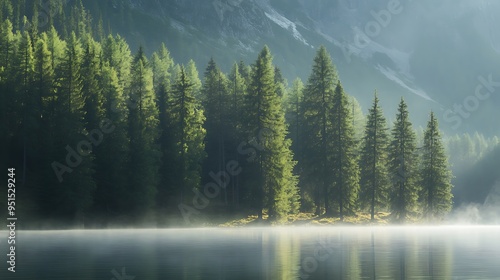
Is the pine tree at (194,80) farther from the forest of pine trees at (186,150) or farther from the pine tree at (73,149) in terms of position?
the pine tree at (73,149)

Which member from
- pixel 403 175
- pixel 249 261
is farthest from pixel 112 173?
pixel 249 261

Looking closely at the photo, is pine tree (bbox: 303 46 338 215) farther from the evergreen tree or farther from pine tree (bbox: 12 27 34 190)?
pine tree (bbox: 12 27 34 190)

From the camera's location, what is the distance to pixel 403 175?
88500mm

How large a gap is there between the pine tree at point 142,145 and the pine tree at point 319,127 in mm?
18733

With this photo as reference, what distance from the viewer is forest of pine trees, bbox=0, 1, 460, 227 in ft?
239

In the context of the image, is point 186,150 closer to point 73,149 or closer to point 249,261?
point 73,149

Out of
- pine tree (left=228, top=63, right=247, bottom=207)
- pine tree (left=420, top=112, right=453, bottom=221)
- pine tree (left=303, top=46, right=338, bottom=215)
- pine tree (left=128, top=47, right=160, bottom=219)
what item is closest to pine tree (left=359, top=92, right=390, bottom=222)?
pine tree (left=420, top=112, right=453, bottom=221)

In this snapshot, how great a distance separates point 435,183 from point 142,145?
120 ft

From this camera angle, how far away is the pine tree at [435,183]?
90000 millimetres

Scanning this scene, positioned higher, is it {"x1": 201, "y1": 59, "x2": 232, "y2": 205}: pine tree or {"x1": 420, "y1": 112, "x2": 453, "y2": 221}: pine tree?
{"x1": 201, "y1": 59, "x2": 232, "y2": 205}: pine tree

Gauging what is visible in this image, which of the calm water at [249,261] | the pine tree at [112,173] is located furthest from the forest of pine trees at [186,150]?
the calm water at [249,261]

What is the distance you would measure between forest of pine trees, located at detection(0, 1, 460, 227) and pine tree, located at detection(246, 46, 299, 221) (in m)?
0.13

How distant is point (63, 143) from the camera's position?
233 ft

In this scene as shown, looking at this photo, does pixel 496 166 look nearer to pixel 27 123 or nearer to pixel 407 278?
pixel 27 123
